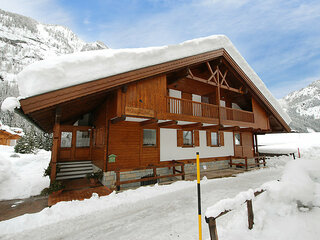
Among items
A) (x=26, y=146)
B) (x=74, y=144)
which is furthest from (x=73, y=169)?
(x=26, y=146)

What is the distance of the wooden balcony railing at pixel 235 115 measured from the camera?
11.5 m

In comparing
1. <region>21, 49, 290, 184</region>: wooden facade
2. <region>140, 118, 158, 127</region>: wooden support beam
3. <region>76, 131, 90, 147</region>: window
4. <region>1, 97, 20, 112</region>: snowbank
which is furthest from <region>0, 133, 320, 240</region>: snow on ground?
<region>76, 131, 90, 147</region>: window

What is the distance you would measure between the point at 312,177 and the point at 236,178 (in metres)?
4.23

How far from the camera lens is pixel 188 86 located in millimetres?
11719

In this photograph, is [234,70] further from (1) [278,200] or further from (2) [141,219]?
(2) [141,219]

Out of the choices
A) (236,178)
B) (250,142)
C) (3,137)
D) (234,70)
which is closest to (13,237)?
(236,178)

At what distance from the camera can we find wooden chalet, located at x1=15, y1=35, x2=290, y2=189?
22.3ft

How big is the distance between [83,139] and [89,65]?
6.94 metres

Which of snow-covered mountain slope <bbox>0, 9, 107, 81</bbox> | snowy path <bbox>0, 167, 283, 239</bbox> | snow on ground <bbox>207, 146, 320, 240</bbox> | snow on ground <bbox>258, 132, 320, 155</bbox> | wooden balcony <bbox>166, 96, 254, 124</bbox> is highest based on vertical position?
snow-covered mountain slope <bbox>0, 9, 107, 81</bbox>

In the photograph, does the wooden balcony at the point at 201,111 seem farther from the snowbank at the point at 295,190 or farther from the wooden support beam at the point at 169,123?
the snowbank at the point at 295,190

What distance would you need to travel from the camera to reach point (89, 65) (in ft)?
20.4

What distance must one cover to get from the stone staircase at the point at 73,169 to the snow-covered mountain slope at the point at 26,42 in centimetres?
9241

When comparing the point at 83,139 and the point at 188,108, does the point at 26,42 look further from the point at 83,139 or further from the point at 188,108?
the point at 188,108

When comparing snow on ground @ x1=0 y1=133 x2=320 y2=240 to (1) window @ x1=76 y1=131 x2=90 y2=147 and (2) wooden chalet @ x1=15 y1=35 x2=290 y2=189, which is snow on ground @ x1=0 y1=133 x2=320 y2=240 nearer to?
(2) wooden chalet @ x1=15 y1=35 x2=290 y2=189
